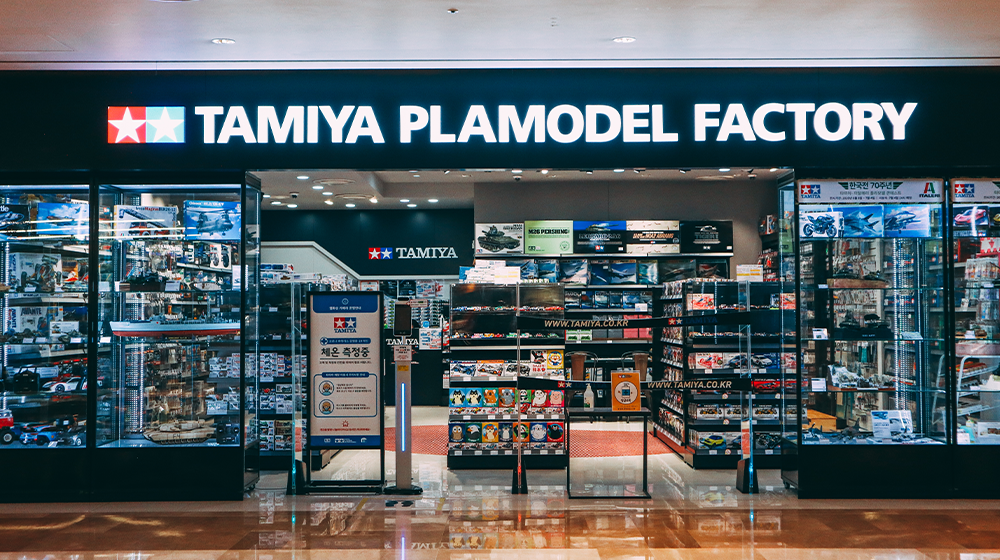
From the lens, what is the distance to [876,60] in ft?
18.9

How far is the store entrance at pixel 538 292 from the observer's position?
22.8ft

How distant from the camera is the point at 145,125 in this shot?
5.89 m

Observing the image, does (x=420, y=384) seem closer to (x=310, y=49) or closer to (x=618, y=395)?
(x=618, y=395)

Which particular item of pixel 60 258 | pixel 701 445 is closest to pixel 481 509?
pixel 701 445

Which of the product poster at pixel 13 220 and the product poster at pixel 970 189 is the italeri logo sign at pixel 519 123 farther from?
the product poster at pixel 13 220

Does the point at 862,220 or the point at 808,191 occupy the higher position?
the point at 808,191

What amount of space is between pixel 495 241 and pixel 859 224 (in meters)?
5.58

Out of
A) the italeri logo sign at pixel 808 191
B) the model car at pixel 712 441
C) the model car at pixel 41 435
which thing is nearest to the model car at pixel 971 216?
the italeri logo sign at pixel 808 191

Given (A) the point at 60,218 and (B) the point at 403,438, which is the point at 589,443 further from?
(A) the point at 60,218

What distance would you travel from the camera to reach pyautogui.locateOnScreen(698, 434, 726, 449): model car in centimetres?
705

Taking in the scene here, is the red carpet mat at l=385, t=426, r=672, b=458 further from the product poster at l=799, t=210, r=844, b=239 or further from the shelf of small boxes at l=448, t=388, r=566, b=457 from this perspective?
the product poster at l=799, t=210, r=844, b=239

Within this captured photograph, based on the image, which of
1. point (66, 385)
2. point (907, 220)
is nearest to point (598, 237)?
point (907, 220)

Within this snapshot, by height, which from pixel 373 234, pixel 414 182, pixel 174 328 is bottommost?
pixel 174 328

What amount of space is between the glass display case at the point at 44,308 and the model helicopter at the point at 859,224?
6388mm
